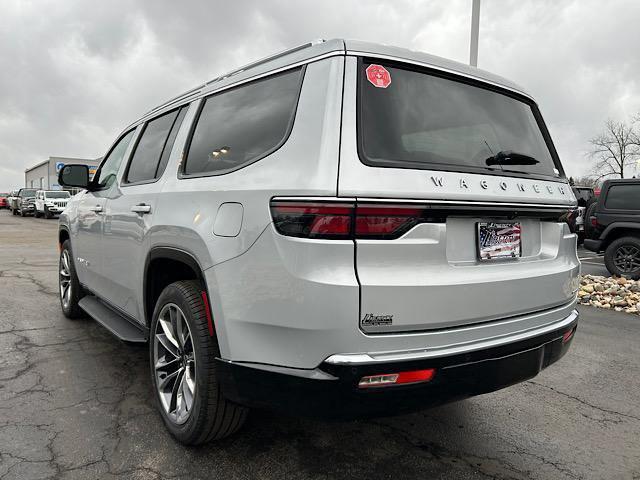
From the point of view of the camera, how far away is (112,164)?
13.7 feet

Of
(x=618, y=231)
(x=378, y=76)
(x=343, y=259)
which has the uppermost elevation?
(x=378, y=76)

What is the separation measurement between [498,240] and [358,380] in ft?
3.09

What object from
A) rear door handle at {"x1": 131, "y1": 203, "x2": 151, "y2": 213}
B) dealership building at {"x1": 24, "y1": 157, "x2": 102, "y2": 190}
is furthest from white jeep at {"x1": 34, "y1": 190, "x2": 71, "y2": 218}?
rear door handle at {"x1": 131, "y1": 203, "x2": 151, "y2": 213}

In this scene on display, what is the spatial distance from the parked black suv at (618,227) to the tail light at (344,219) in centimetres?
859

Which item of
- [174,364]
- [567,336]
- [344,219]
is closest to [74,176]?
[174,364]

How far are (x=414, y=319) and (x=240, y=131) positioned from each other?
4.17 ft

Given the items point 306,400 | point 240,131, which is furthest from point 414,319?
point 240,131

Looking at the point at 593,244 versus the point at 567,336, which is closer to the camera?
the point at 567,336

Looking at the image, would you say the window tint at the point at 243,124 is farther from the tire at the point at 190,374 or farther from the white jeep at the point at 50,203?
the white jeep at the point at 50,203

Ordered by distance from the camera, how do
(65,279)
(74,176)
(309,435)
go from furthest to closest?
(65,279) → (74,176) → (309,435)

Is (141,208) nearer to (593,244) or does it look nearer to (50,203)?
(593,244)

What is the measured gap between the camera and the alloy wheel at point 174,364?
2586 mm

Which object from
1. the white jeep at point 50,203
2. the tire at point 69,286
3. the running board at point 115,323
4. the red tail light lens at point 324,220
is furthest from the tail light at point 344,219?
the white jeep at point 50,203

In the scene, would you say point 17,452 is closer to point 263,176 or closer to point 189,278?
point 189,278
